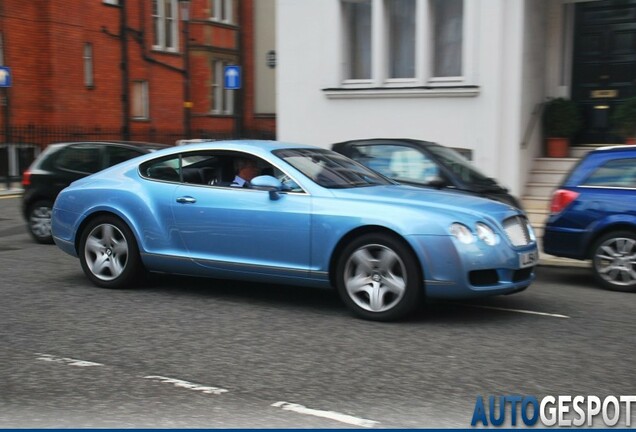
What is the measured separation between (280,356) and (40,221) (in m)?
7.59

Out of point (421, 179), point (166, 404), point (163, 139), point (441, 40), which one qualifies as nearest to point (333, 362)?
point (166, 404)

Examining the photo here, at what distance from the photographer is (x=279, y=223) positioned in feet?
22.7

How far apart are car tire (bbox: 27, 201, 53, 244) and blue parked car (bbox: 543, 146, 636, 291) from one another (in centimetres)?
742

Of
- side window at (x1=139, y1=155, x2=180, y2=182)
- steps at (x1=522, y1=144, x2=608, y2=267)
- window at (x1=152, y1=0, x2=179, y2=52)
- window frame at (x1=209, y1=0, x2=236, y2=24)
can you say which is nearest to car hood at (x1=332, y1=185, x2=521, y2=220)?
side window at (x1=139, y1=155, x2=180, y2=182)

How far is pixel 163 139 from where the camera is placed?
31.3 metres

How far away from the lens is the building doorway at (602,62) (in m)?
14.8

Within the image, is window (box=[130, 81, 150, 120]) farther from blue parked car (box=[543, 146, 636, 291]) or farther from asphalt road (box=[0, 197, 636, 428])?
blue parked car (box=[543, 146, 636, 291])

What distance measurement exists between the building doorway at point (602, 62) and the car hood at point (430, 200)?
29.1ft

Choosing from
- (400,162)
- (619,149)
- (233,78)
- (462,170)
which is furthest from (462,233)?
(233,78)

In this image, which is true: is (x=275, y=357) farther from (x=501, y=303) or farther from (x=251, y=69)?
(x=251, y=69)

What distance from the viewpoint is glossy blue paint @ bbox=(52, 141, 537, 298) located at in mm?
6379

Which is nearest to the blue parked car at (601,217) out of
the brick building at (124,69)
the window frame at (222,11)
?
the brick building at (124,69)

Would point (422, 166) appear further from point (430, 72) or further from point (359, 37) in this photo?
point (359, 37)

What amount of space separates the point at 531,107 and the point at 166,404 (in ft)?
38.6
